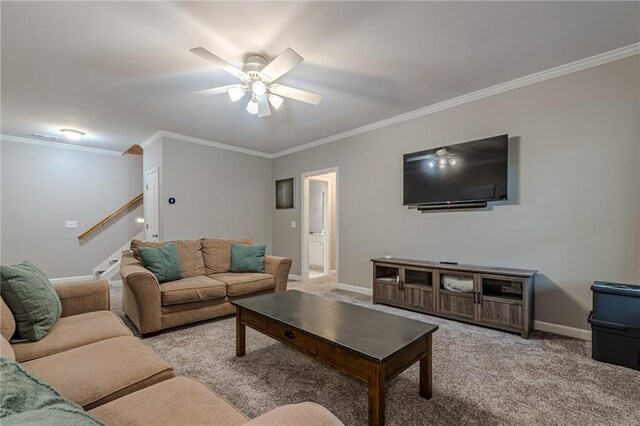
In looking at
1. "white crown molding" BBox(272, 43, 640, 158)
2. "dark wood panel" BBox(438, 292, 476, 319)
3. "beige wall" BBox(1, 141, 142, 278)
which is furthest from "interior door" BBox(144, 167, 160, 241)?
"dark wood panel" BBox(438, 292, 476, 319)

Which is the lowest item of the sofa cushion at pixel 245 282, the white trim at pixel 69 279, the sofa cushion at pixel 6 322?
the white trim at pixel 69 279

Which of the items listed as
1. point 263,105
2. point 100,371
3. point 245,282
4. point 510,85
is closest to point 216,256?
point 245,282

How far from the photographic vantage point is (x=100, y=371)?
1287mm

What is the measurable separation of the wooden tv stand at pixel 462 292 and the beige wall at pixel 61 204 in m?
5.51

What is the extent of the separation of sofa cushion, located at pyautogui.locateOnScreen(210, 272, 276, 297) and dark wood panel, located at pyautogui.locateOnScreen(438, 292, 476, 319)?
203 centimetres

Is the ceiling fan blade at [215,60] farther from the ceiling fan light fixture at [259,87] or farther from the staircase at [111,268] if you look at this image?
the staircase at [111,268]

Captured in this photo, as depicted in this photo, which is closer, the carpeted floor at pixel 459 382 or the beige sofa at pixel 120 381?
the beige sofa at pixel 120 381

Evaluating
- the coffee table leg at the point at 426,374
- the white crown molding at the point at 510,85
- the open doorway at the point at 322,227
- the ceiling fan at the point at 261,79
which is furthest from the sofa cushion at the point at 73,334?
the open doorway at the point at 322,227

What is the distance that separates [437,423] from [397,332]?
1.64 feet

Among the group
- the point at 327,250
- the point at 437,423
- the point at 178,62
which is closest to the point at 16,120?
the point at 178,62

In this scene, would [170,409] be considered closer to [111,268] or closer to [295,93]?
[295,93]

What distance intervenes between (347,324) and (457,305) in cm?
188

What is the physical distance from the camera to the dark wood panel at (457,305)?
311cm

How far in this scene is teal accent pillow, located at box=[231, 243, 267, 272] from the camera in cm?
381
